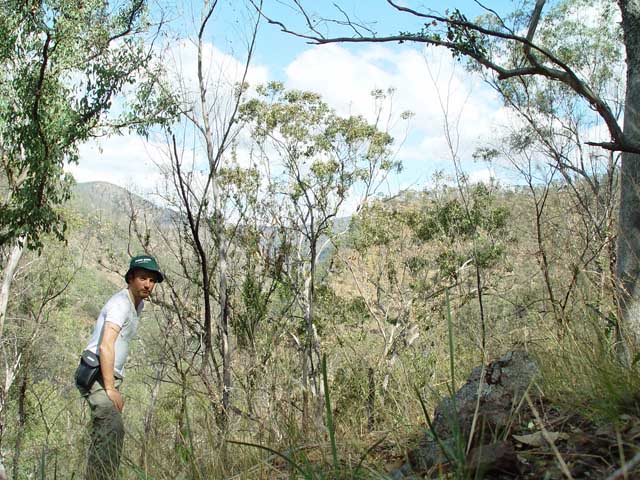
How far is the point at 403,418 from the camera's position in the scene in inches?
98.4

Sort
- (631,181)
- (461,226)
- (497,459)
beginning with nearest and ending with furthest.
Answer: (497,459) → (631,181) → (461,226)

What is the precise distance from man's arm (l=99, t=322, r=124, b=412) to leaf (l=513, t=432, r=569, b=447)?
2.58m

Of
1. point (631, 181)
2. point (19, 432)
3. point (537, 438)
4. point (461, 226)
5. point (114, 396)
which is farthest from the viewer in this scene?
point (461, 226)

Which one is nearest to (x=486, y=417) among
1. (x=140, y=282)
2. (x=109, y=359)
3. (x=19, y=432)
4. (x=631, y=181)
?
(x=631, y=181)

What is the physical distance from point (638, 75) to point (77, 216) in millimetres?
13375

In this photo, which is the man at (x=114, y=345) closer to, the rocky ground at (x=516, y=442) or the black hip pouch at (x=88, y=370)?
the black hip pouch at (x=88, y=370)

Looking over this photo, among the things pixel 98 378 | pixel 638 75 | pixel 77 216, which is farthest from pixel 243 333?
pixel 77 216

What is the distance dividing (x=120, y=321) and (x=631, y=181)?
10.1 feet

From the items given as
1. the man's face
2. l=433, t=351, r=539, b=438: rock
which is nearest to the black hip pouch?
the man's face

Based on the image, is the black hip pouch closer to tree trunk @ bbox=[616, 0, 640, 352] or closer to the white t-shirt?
the white t-shirt

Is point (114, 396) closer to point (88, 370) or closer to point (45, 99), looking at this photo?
point (88, 370)

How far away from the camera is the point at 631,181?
11.8ft

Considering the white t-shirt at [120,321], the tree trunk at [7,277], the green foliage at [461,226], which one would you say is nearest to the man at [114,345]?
the white t-shirt at [120,321]

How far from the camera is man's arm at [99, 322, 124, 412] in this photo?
3.67 m
